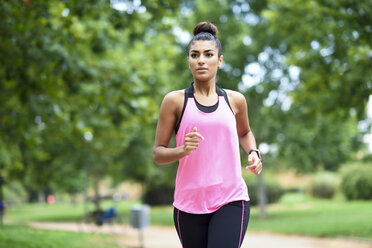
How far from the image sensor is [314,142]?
856 inches

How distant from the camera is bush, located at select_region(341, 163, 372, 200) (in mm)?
29734

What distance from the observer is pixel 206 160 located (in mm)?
2906

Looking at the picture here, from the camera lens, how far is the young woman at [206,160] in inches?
113

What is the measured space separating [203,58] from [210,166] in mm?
668

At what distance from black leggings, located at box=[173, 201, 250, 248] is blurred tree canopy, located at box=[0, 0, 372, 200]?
4806 mm

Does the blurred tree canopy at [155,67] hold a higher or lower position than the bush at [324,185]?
higher

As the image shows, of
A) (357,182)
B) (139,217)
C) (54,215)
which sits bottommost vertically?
(54,215)

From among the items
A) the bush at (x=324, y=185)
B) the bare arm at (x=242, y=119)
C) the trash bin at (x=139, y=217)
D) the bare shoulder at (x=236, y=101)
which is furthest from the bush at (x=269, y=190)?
the bare shoulder at (x=236, y=101)

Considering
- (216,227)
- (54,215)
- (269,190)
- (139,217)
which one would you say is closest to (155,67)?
(139,217)

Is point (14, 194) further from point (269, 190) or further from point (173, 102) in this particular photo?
point (173, 102)

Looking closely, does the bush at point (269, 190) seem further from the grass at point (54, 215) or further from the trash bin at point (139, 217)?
the trash bin at point (139, 217)

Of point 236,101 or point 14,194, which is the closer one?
point 236,101

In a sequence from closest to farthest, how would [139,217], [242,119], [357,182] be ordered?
[242,119] < [139,217] < [357,182]

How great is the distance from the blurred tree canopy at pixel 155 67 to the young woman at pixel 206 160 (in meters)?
4.38
